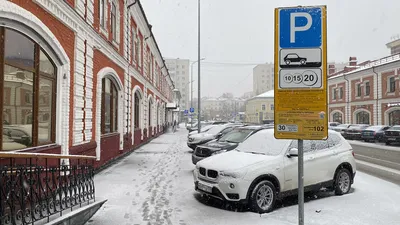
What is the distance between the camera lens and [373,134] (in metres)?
24.2

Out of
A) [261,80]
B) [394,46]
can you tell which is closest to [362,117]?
[394,46]

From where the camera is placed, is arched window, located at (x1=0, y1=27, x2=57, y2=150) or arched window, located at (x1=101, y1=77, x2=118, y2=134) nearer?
arched window, located at (x1=0, y1=27, x2=57, y2=150)

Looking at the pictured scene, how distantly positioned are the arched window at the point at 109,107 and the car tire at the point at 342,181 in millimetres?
7909

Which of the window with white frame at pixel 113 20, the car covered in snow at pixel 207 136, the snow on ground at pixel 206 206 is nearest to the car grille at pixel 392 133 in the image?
the car covered in snow at pixel 207 136

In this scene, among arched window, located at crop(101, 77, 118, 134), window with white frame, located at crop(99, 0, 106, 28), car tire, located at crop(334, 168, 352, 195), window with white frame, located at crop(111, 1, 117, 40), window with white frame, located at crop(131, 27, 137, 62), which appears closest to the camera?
car tire, located at crop(334, 168, 352, 195)

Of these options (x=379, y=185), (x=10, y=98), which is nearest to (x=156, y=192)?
(x=10, y=98)

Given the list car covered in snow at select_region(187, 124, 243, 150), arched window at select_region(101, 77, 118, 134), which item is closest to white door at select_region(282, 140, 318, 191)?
arched window at select_region(101, 77, 118, 134)

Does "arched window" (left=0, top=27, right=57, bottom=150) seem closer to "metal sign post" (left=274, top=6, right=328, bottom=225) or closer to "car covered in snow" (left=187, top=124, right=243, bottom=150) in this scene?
"metal sign post" (left=274, top=6, right=328, bottom=225)

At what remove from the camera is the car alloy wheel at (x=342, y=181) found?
6.86m

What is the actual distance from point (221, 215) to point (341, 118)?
38.9 meters

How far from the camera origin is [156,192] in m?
7.05

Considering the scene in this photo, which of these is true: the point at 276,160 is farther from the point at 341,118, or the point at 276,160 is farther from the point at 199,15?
the point at 341,118

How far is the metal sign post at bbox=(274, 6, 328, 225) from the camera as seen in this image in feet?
10.4

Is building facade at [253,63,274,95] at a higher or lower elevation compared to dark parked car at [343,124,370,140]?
higher
